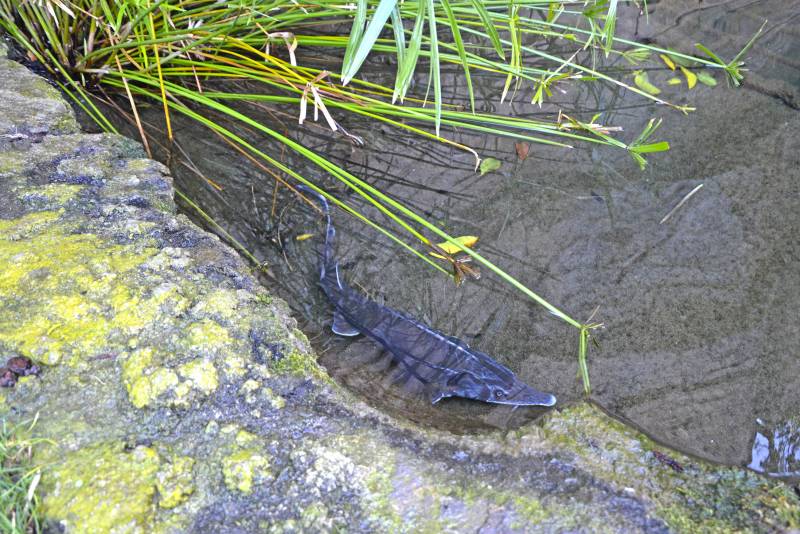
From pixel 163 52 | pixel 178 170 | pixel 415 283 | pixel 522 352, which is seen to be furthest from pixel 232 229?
pixel 522 352

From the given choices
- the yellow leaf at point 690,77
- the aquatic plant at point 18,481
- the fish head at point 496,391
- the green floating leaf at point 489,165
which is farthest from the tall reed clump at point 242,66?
the aquatic plant at point 18,481

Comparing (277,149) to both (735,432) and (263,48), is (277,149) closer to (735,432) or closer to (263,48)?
(263,48)

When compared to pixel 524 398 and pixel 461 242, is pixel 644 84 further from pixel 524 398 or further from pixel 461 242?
pixel 524 398

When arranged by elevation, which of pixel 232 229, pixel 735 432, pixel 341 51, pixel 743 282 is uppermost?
pixel 341 51

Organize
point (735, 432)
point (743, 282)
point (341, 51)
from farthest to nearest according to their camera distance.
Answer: point (341, 51), point (743, 282), point (735, 432)

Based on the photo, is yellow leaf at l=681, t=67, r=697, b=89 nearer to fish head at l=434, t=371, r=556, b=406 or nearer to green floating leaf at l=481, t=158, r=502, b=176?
green floating leaf at l=481, t=158, r=502, b=176
